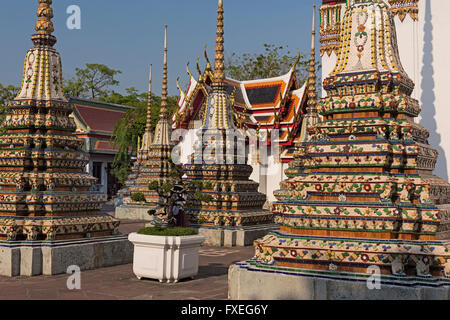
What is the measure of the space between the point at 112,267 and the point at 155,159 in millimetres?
12982

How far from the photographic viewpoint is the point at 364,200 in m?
7.15

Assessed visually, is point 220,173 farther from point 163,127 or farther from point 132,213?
point 132,213

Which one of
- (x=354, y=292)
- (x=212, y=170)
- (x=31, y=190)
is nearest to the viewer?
(x=354, y=292)

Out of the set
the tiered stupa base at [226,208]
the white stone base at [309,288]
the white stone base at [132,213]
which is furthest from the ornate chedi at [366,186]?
the white stone base at [132,213]

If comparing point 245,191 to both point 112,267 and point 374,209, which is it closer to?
point 112,267

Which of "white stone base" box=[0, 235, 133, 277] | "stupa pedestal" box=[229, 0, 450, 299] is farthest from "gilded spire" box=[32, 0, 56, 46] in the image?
"stupa pedestal" box=[229, 0, 450, 299]

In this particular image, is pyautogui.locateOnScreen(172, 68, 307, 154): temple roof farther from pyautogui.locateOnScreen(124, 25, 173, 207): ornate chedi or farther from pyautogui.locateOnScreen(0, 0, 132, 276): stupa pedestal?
pyautogui.locateOnScreen(0, 0, 132, 276): stupa pedestal

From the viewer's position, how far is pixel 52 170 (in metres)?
10.8

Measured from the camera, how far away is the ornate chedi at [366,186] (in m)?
6.81

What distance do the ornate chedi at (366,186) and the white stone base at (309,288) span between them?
140mm

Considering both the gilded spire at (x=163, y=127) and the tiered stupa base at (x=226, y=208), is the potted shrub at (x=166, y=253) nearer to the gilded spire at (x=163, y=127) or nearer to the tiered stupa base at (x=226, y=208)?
the tiered stupa base at (x=226, y=208)

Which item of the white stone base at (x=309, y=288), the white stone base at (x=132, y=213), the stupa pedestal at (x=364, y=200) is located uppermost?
the stupa pedestal at (x=364, y=200)
